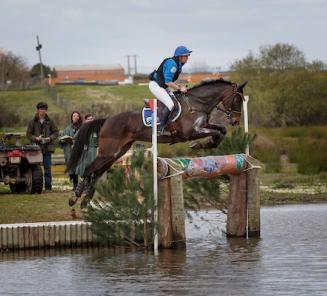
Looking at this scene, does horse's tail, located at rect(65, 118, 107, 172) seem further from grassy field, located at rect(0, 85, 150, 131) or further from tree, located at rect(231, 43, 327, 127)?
grassy field, located at rect(0, 85, 150, 131)

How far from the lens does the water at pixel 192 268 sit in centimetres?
1280

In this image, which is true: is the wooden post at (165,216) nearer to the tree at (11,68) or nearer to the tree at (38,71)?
the tree at (11,68)

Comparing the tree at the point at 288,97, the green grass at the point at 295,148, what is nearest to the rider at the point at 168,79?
the green grass at the point at 295,148

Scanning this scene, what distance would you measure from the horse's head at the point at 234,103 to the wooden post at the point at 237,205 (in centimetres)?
217

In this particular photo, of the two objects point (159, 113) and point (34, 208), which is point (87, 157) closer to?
point (34, 208)

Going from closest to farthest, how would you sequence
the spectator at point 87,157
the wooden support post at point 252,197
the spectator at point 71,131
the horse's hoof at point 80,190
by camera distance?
1. the wooden support post at point 252,197
2. the horse's hoof at point 80,190
3. the spectator at point 87,157
4. the spectator at point 71,131

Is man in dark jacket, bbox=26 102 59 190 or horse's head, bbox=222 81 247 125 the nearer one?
horse's head, bbox=222 81 247 125

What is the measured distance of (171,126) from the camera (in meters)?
19.1

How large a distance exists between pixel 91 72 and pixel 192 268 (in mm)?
141346

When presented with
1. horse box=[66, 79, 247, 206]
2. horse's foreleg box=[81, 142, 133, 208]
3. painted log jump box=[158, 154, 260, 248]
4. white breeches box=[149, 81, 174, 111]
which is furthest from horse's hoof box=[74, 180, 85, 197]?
painted log jump box=[158, 154, 260, 248]

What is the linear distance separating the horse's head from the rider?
938mm

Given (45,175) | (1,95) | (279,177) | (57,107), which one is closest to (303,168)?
(279,177)

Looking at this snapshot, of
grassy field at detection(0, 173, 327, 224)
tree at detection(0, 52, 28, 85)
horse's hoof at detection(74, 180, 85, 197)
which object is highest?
tree at detection(0, 52, 28, 85)

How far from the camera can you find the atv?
22.5m
